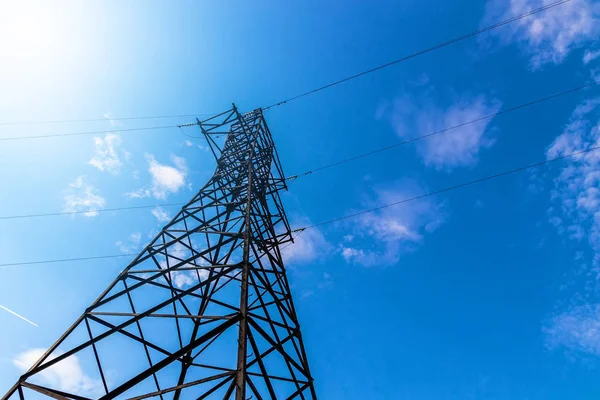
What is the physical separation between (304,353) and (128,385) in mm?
Result: 3815

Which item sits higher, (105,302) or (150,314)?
(105,302)

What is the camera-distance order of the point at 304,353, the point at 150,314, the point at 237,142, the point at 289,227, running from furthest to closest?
the point at 237,142
the point at 289,227
the point at 304,353
the point at 150,314

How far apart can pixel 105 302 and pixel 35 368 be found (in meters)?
1.69

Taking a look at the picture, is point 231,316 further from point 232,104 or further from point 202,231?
point 232,104

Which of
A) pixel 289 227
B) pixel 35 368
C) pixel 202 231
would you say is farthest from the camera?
pixel 289 227

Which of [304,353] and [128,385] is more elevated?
[304,353]

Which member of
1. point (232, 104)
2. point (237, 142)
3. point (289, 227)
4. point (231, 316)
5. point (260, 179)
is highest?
point (232, 104)

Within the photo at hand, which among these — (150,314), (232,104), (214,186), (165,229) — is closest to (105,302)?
(150,314)

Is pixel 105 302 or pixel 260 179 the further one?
pixel 260 179

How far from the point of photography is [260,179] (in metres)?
11.6

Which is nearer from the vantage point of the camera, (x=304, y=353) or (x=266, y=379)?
(x=266, y=379)

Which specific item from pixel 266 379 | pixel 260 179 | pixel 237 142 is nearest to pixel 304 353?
pixel 266 379

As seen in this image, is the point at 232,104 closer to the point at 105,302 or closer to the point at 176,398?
the point at 105,302

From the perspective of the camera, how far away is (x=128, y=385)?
198 inches
